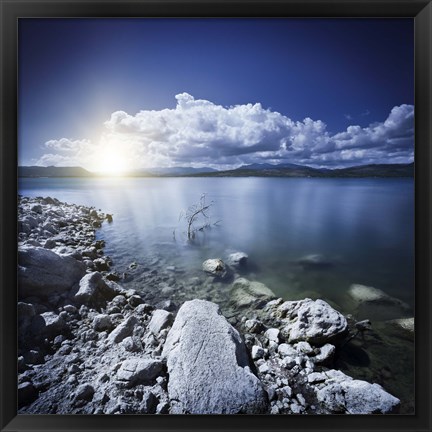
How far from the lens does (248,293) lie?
211cm

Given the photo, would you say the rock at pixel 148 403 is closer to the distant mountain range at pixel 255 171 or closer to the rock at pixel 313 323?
the rock at pixel 313 323

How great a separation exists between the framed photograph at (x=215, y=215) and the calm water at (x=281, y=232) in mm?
15

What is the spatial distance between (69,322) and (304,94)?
2599mm

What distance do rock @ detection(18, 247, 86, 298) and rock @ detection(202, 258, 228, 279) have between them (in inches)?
42.1

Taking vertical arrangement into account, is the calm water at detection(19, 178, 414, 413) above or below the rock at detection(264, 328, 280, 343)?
above

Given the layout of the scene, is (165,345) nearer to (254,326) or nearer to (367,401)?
Result: (254,326)

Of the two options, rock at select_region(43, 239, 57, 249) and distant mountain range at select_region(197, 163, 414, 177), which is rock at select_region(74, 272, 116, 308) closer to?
rock at select_region(43, 239, 57, 249)

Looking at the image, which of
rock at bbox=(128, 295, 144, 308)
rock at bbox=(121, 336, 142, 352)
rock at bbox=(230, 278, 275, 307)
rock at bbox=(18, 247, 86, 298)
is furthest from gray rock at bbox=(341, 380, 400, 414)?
rock at bbox=(18, 247, 86, 298)

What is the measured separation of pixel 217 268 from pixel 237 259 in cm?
19

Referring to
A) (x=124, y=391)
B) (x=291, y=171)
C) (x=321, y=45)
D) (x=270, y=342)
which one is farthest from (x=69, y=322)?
(x=321, y=45)

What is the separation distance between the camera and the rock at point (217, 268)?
6.77 ft

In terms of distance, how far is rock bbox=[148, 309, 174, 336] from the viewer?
1.88m

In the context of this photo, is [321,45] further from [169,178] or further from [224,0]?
[169,178]

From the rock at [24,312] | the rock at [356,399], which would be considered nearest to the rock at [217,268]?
the rock at [356,399]
